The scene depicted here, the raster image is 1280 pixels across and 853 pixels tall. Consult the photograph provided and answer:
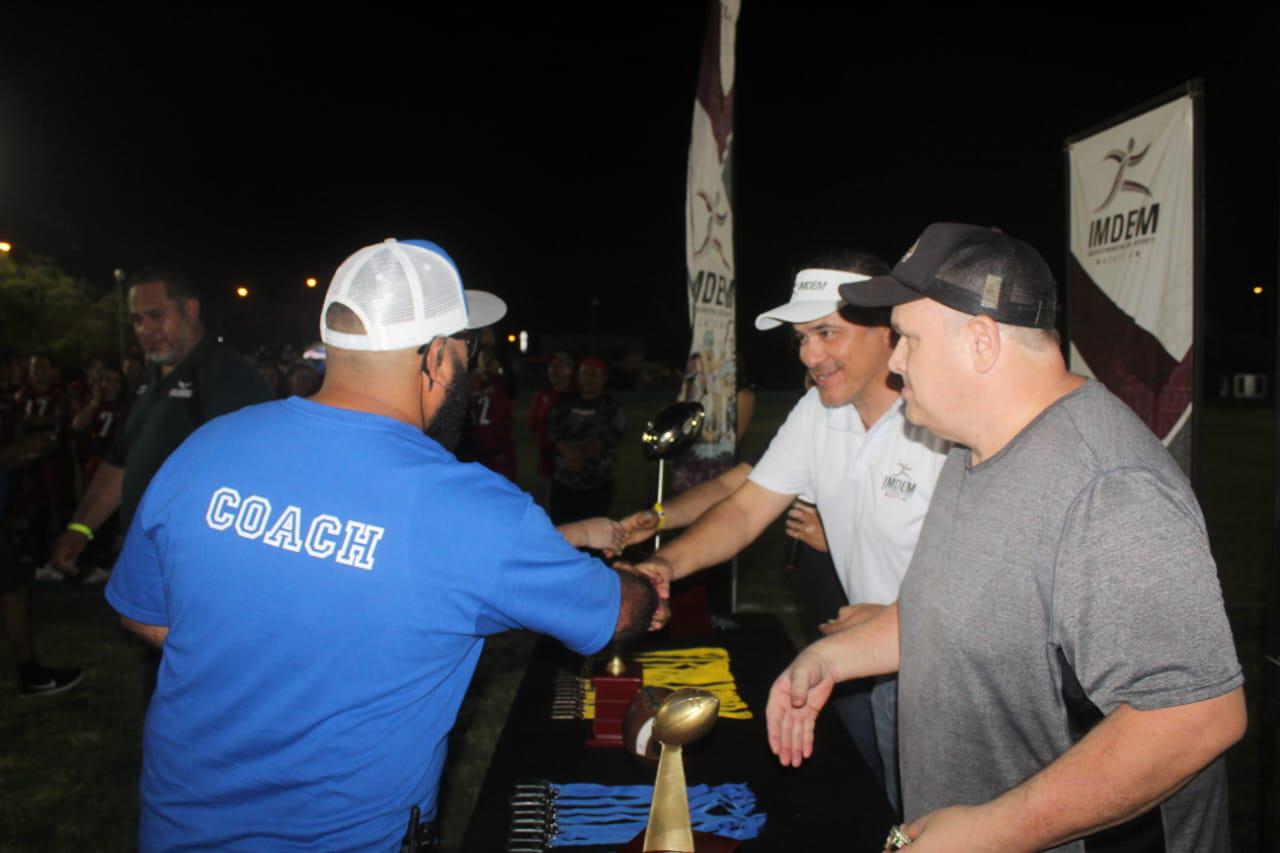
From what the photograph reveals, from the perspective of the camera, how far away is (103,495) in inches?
164

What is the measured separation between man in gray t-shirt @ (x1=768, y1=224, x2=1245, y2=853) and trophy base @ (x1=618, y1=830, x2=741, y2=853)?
0.25 metres

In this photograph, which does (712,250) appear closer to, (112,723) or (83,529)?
(83,529)

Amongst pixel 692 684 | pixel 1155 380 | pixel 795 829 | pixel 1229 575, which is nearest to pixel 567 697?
pixel 692 684

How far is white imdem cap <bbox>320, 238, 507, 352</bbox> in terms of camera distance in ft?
6.02

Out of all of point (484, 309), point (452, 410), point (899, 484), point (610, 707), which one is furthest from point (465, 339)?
point (899, 484)

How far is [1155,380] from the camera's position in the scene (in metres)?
3.67

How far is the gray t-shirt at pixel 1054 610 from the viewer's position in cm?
135

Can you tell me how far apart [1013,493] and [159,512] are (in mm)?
1698

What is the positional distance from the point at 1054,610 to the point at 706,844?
3.04 feet

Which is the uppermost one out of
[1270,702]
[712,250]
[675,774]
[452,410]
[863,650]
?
[712,250]

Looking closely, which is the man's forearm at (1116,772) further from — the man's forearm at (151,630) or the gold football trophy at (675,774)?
the man's forearm at (151,630)

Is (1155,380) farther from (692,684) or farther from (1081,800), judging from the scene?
(1081,800)

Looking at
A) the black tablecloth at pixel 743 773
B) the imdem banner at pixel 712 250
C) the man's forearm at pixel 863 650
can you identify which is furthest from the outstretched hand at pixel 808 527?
the imdem banner at pixel 712 250

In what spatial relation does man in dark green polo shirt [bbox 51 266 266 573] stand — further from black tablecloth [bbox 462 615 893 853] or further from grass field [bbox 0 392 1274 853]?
black tablecloth [bbox 462 615 893 853]
